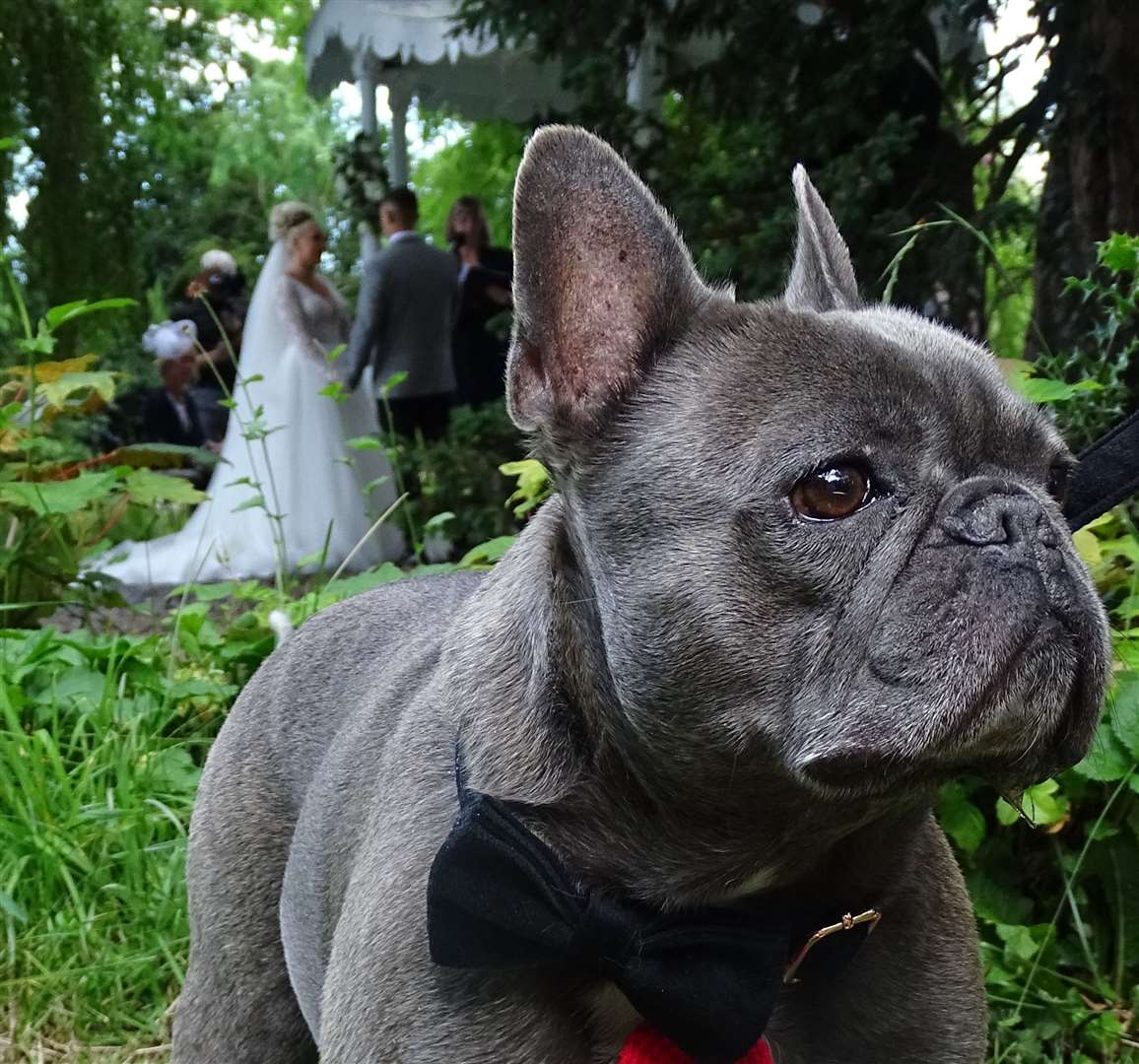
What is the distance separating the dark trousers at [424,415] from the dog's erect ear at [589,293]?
8014mm

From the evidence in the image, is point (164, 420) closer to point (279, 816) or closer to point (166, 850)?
point (166, 850)

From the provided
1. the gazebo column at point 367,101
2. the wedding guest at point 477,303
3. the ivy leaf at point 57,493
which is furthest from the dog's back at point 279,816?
the gazebo column at point 367,101

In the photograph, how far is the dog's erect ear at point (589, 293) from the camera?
1.98 m

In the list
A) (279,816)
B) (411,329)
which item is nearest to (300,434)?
(411,329)

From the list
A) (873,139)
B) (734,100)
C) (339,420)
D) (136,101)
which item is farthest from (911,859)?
(136,101)

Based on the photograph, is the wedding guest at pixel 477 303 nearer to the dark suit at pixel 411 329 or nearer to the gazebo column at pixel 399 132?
the dark suit at pixel 411 329

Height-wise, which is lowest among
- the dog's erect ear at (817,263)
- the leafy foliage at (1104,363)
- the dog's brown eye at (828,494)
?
the leafy foliage at (1104,363)

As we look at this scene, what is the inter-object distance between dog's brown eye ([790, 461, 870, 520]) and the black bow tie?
1.95 ft

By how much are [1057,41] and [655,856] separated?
15.3 feet

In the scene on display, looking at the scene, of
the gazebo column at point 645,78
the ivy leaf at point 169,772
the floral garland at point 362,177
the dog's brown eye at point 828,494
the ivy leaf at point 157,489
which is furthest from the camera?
the floral garland at point 362,177

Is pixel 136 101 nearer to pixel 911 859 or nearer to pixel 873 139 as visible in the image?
pixel 873 139

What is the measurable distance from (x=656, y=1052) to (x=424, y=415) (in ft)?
27.8

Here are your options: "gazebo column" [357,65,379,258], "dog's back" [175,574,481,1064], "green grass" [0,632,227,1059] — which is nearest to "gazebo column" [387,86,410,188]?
"gazebo column" [357,65,379,258]

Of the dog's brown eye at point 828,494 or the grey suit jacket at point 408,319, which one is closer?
the dog's brown eye at point 828,494
